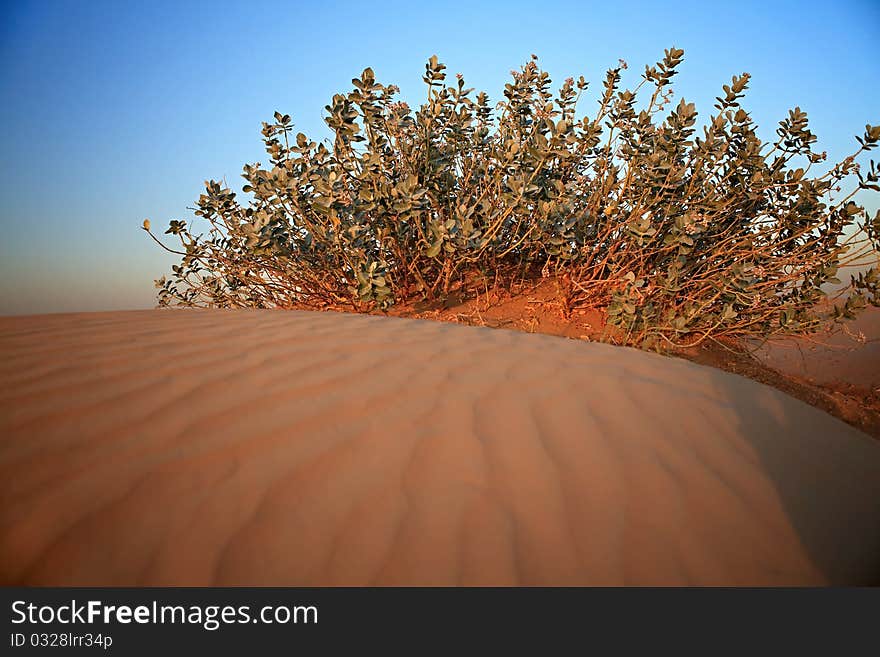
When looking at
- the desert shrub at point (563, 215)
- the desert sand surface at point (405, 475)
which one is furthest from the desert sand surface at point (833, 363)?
the desert sand surface at point (405, 475)

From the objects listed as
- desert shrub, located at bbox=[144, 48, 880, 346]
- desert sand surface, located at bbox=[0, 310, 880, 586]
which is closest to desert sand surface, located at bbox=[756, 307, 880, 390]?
desert shrub, located at bbox=[144, 48, 880, 346]

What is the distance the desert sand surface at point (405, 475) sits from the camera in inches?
43.3

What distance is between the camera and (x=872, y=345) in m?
6.70

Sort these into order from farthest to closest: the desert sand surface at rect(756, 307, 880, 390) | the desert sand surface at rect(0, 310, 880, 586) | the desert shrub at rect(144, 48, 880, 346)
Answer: the desert sand surface at rect(756, 307, 880, 390), the desert shrub at rect(144, 48, 880, 346), the desert sand surface at rect(0, 310, 880, 586)

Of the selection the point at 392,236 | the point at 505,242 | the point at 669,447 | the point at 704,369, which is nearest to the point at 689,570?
the point at 669,447

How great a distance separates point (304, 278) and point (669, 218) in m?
3.60

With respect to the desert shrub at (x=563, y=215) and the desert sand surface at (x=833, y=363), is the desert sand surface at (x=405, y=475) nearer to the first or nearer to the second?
the desert shrub at (x=563, y=215)

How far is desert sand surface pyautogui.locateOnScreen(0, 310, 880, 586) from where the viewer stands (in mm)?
1101

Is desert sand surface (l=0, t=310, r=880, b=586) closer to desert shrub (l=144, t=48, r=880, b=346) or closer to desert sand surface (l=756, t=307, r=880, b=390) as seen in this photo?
desert shrub (l=144, t=48, r=880, b=346)

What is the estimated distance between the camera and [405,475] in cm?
135

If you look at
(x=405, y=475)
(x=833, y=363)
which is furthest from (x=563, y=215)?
(x=833, y=363)

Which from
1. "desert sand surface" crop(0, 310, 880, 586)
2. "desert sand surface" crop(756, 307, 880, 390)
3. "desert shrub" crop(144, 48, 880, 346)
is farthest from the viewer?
"desert sand surface" crop(756, 307, 880, 390)

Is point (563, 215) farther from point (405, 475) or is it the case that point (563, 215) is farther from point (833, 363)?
point (833, 363)

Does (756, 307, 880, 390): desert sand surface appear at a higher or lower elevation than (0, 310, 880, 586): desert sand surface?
lower
